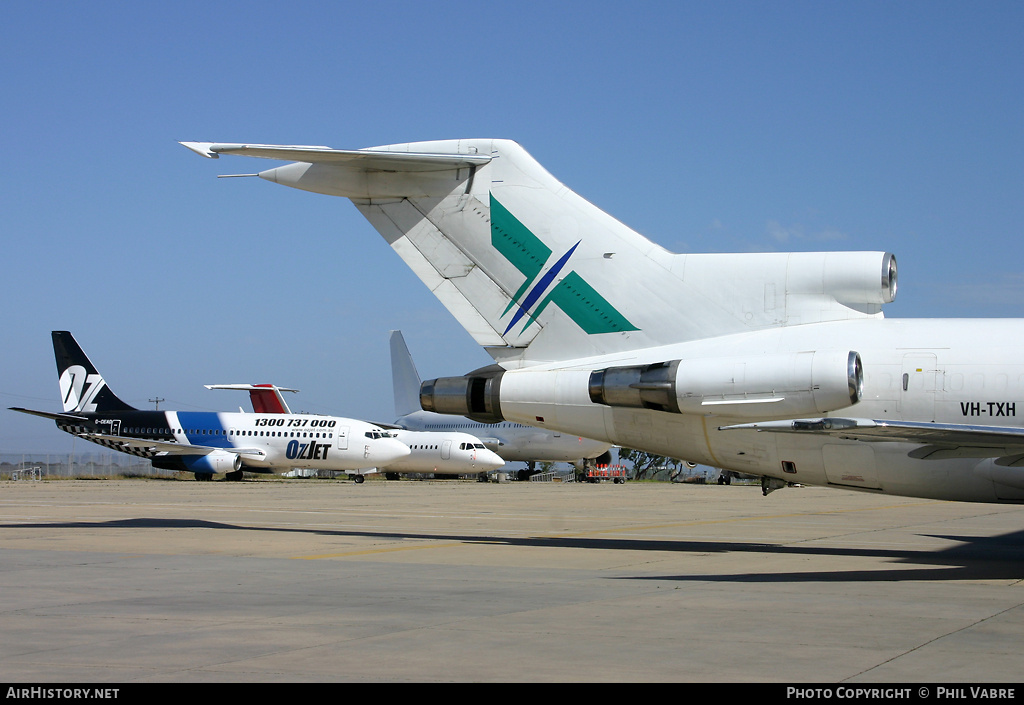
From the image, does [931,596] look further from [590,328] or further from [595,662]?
[590,328]

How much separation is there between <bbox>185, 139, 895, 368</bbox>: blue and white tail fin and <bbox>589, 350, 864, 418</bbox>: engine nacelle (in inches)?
44.8

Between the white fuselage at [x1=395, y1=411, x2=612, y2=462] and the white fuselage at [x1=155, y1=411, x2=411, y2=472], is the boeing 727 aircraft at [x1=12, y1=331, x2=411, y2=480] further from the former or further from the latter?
the white fuselage at [x1=395, y1=411, x2=612, y2=462]

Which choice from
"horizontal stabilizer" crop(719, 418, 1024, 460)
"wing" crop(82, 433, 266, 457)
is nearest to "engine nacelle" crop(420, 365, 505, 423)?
"horizontal stabilizer" crop(719, 418, 1024, 460)

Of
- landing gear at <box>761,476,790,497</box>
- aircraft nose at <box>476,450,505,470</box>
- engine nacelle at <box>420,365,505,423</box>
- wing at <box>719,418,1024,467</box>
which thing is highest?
engine nacelle at <box>420,365,505,423</box>

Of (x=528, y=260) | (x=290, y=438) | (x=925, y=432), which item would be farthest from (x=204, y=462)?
(x=925, y=432)

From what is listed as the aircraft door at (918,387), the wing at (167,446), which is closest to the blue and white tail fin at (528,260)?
the aircraft door at (918,387)

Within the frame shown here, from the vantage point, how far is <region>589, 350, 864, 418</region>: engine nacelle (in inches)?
490

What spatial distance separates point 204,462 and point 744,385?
129ft

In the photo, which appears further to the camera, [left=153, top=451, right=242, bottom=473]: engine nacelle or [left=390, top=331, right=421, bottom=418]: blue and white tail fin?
[left=390, top=331, right=421, bottom=418]: blue and white tail fin

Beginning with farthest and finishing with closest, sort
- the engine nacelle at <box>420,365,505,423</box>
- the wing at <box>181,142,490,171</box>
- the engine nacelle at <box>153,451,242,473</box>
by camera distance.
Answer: the engine nacelle at <box>153,451,242,473</box> < the engine nacelle at <box>420,365,505,423</box> < the wing at <box>181,142,490,171</box>

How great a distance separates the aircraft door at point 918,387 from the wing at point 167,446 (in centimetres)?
3941

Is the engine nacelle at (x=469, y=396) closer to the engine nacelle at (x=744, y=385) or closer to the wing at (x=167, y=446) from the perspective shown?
the engine nacelle at (x=744, y=385)

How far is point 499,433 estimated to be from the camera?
61.6 meters

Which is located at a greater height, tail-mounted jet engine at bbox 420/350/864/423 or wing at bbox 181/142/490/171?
wing at bbox 181/142/490/171
